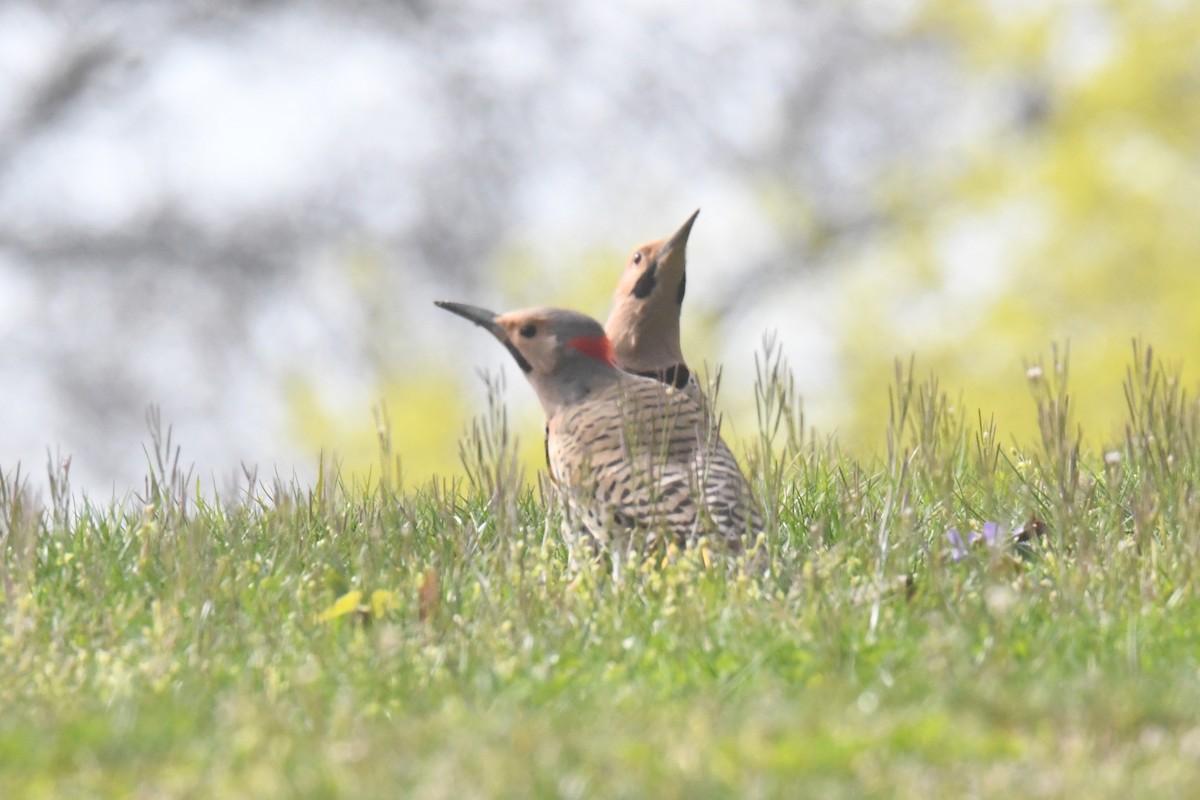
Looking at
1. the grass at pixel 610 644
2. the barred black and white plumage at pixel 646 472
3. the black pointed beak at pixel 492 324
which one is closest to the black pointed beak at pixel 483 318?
the black pointed beak at pixel 492 324

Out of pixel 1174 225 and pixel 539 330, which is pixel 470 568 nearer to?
pixel 539 330

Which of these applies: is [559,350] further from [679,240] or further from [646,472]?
[679,240]

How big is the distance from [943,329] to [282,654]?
12782 mm

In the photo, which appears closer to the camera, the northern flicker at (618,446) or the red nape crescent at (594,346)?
the northern flicker at (618,446)

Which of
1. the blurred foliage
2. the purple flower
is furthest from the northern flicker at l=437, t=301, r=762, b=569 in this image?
the blurred foliage

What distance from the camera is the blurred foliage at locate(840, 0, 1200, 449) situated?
15570 mm

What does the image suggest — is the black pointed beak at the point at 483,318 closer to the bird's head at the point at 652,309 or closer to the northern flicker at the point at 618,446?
the northern flicker at the point at 618,446

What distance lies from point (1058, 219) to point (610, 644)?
13.0 metres

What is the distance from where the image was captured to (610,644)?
4.10 meters

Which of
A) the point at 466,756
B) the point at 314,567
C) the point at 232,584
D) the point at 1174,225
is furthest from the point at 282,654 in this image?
the point at 1174,225

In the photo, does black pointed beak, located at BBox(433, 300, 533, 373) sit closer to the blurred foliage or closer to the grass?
the grass

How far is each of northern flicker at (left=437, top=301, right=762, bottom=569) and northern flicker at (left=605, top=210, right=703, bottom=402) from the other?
703mm

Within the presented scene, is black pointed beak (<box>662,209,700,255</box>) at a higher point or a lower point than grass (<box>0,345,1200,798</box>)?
higher

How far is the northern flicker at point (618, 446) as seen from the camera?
4977 mm
